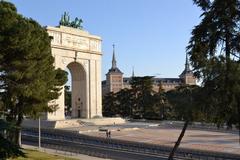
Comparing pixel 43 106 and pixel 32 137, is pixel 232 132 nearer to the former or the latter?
pixel 32 137

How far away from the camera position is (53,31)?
64.6 meters

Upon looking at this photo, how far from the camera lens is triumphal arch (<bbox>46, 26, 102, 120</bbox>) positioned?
67875mm

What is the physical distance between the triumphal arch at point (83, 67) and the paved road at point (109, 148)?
22.7 m

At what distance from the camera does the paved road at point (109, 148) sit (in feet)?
112

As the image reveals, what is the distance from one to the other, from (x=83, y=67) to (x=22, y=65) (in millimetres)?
44735

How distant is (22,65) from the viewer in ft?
89.5

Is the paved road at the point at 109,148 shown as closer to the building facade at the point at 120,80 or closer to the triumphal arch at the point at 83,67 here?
the triumphal arch at the point at 83,67

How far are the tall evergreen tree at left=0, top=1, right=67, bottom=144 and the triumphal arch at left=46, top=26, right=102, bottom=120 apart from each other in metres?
34.8

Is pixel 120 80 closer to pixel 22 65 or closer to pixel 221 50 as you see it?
pixel 22 65

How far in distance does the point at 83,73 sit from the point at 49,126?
16477 mm

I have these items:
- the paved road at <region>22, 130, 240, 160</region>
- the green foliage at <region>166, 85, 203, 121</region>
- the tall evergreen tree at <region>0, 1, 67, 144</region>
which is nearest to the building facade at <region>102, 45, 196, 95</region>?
the paved road at <region>22, 130, 240, 160</region>

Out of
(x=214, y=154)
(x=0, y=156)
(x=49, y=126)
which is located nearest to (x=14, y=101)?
(x=214, y=154)

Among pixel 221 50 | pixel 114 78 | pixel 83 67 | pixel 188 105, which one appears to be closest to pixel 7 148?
pixel 221 50

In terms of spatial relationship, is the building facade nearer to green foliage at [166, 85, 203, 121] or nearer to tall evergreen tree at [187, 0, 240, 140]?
green foliage at [166, 85, 203, 121]
